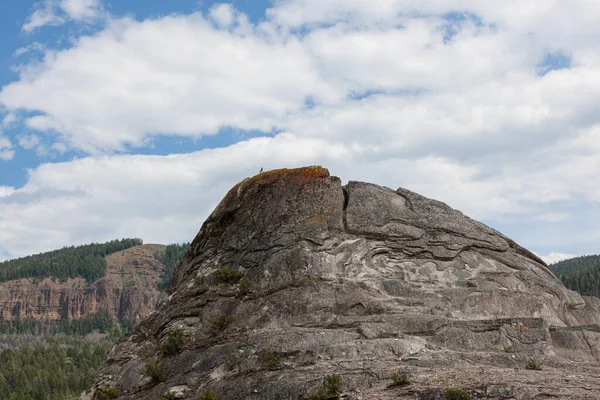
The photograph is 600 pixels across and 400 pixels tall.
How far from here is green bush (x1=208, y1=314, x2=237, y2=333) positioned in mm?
24053

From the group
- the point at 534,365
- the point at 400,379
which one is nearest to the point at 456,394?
the point at 400,379

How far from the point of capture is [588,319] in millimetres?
27156

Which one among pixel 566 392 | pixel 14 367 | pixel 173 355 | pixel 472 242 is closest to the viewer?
pixel 566 392

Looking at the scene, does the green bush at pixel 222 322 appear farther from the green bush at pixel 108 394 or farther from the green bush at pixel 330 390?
the green bush at pixel 330 390

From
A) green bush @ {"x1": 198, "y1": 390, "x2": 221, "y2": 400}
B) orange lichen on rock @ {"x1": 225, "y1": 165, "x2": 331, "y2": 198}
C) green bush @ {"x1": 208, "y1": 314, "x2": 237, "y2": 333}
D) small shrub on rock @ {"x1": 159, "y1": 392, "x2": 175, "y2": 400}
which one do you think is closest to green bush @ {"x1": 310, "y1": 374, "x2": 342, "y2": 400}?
green bush @ {"x1": 198, "y1": 390, "x2": 221, "y2": 400}

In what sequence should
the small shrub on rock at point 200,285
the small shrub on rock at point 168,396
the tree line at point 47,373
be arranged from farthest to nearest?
1. the tree line at point 47,373
2. the small shrub on rock at point 200,285
3. the small shrub on rock at point 168,396

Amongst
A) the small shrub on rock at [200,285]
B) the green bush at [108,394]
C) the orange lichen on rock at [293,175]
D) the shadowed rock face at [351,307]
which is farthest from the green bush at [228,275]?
the green bush at [108,394]

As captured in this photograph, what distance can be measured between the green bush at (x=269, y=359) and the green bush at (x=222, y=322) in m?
2.78

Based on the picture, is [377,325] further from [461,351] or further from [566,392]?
[566,392]

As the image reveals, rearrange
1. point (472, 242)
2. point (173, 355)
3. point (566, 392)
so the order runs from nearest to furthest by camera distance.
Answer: point (566, 392) < point (173, 355) < point (472, 242)

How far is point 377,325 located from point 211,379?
554 cm

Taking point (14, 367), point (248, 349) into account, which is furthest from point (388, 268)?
point (14, 367)

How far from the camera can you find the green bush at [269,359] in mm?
20922

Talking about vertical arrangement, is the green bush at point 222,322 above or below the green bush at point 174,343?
above
